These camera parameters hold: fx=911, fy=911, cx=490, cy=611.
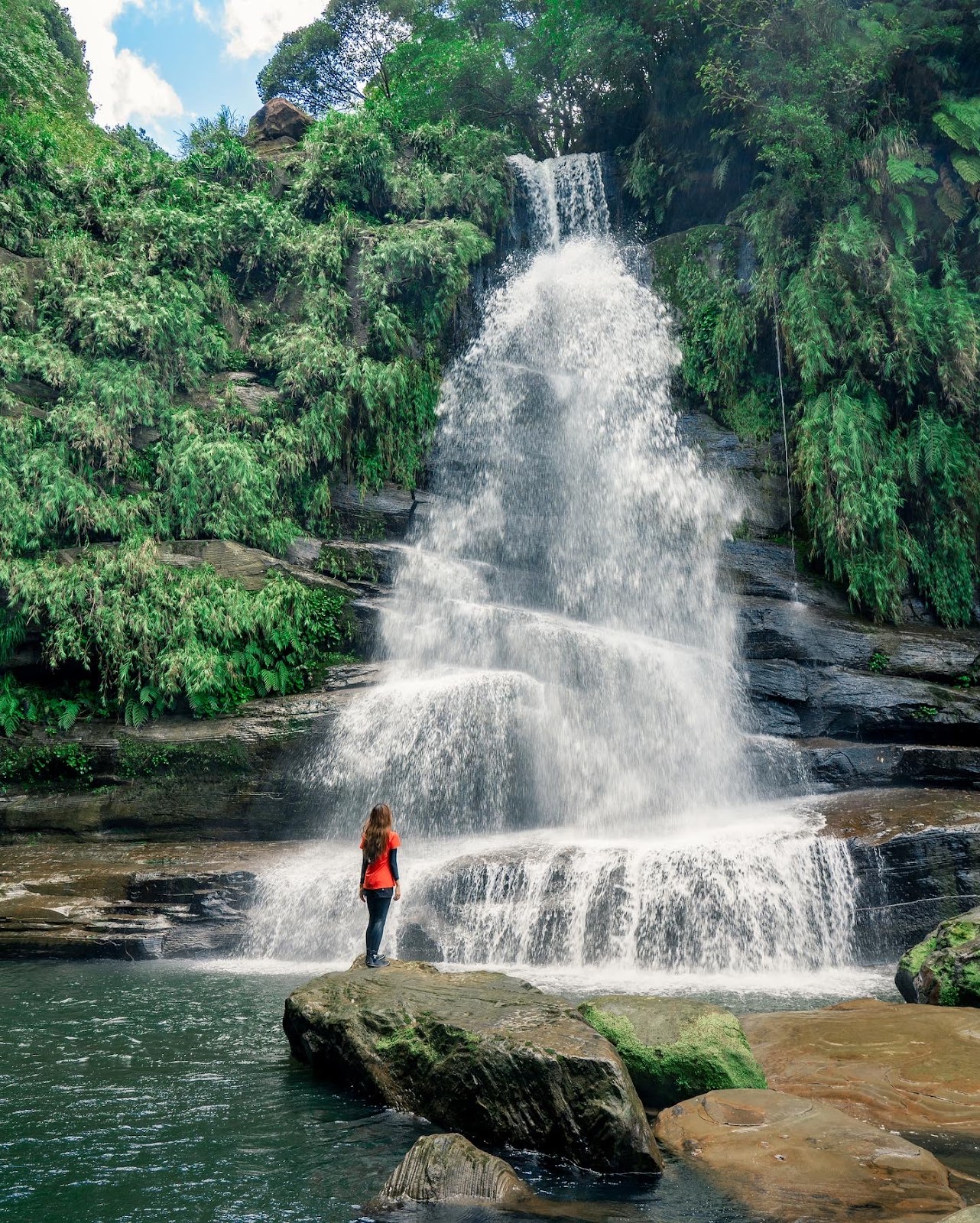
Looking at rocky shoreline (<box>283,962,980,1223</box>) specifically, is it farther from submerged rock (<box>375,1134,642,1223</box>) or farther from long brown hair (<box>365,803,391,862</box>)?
long brown hair (<box>365,803,391,862</box>)

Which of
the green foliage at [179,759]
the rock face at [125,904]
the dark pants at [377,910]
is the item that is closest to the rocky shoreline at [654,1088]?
the dark pants at [377,910]

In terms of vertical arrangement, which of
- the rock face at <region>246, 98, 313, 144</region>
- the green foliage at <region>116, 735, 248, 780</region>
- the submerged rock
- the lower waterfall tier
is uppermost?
the rock face at <region>246, 98, 313, 144</region>

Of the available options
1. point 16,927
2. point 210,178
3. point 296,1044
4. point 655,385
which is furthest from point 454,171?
point 296,1044

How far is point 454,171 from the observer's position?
22438mm

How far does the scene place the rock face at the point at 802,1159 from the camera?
409 centimetres

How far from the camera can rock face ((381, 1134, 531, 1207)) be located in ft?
14.0

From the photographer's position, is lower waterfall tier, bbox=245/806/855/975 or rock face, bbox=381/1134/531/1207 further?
lower waterfall tier, bbox=245/806/855/975

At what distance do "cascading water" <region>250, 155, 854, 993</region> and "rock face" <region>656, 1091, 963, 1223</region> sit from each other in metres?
5.10

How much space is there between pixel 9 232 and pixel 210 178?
5.34 m

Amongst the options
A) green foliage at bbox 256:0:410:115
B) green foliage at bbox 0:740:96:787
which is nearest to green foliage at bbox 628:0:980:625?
green foliage at bbox 0:740:96:787

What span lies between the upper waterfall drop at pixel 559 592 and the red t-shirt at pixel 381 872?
16.5 feet

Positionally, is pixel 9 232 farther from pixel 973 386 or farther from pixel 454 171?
pixel 973 386

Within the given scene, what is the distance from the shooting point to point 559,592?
1725 centimetres

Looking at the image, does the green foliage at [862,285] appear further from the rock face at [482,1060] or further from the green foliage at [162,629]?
the rock face at [482,1060]
